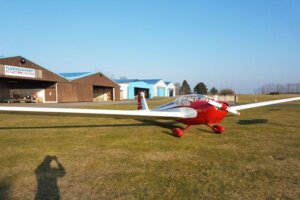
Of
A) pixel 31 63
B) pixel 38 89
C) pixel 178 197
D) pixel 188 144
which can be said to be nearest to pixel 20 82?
pixel 38 89

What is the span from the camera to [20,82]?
144 feet

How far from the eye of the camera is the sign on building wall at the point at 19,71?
3042 cm

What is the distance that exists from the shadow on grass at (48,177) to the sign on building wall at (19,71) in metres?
29.7

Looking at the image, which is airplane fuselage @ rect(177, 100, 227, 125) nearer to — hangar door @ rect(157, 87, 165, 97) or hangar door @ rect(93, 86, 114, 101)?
hangar door @ rect(93, 86, 114, 101)

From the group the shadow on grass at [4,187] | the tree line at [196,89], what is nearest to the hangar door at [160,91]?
the tree line at [196,89]

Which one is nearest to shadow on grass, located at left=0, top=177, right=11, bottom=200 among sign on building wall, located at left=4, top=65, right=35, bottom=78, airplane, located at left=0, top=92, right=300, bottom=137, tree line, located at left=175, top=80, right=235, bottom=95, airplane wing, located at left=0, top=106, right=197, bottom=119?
airplane wing, located at left=0, top=106, right=197, bottom=119

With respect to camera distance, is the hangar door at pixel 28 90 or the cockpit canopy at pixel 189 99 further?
the hangar door at pixel 28 90

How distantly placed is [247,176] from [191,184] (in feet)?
4.06

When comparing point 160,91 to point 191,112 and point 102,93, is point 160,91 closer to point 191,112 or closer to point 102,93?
point 102,93

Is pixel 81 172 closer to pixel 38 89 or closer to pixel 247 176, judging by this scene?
pixel 247 176

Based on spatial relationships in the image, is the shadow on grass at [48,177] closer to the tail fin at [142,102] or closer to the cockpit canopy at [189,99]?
the cockpit canopy at [189,99]

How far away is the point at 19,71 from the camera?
3200 cm

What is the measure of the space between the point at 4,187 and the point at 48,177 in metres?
0.74

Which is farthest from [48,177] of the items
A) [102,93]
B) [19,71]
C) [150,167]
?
[102,93]
